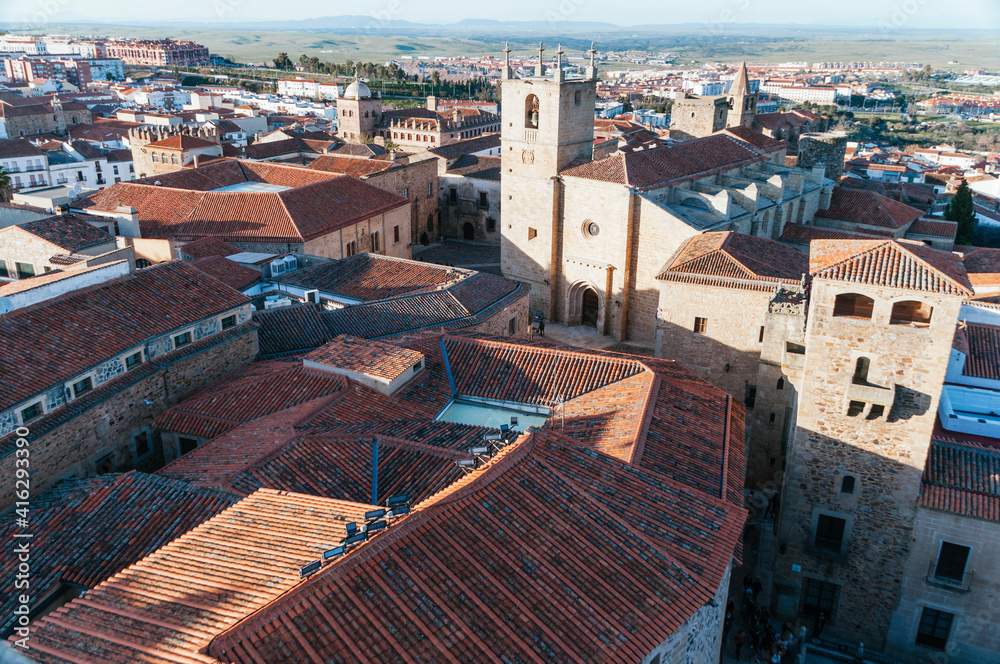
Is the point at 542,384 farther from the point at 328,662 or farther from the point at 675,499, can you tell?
the point at 328,662

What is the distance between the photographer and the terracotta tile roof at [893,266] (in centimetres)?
1496

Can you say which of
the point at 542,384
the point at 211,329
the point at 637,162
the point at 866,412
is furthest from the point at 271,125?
the point at 866,412

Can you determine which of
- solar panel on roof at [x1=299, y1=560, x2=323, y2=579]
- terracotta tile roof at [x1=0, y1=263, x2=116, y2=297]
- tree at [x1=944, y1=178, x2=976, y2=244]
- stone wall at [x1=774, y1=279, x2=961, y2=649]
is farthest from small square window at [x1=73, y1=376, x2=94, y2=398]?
tree at [x1=944, y1=178, x2=976, y2=244]

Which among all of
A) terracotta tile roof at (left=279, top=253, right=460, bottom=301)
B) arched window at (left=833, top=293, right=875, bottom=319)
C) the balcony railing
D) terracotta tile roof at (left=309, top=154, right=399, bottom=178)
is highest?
arched window at (left=833, top=293, right=875, bottom=319)

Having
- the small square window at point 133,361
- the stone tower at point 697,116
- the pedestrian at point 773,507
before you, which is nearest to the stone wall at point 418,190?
the stone tower at point 697,116

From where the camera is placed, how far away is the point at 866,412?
53.0 ft

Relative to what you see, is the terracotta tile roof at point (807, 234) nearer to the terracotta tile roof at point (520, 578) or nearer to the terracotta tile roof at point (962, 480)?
the terracotta tile roof at point (962, 480)

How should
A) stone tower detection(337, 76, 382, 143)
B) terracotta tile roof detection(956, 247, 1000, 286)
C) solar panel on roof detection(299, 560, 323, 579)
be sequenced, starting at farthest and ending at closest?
stone tower detection(337, 76, 382, 143), terracotta tile roof detection(956, 247, 1000, 286), solar panel on roof detection(299, 560, 323, 579)

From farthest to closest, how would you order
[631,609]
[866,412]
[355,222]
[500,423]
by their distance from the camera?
[355,222] → [500,423] → [866,412] → [631,609]

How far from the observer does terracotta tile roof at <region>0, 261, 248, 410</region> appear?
1645cm

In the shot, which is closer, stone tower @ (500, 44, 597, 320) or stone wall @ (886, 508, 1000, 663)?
stone wall @ (886, 508, 1000, 663)

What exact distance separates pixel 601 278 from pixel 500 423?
1601cm

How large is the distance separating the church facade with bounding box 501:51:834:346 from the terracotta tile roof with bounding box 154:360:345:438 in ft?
54.3

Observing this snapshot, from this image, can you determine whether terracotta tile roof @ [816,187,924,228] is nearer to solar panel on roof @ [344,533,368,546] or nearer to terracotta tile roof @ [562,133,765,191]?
terracotta tile roof @ [562,133,765,191]
